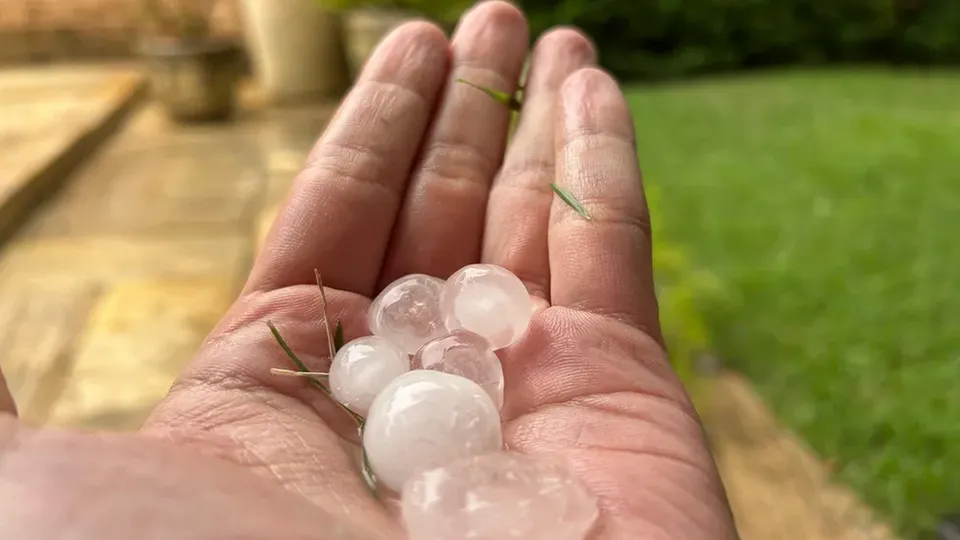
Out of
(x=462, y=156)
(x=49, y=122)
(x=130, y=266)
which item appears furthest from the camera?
(x=49, y=122)

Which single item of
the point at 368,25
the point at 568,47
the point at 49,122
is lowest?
the point at 49,122

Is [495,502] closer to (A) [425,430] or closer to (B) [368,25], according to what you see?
(A) [425,430]

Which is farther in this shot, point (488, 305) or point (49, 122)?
point (49, 122)

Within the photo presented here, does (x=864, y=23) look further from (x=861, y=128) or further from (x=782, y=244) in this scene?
(x=782, y=244)

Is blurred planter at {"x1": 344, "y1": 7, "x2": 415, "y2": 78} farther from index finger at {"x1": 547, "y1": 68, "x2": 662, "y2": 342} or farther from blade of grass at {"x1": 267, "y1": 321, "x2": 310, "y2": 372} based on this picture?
blade of grass at {"x1": 267, "y1": 321, "x2": 310, "y2": 372}

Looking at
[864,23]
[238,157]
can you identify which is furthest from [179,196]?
[864,23]

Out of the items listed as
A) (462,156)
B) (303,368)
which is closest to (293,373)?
(303,368)
